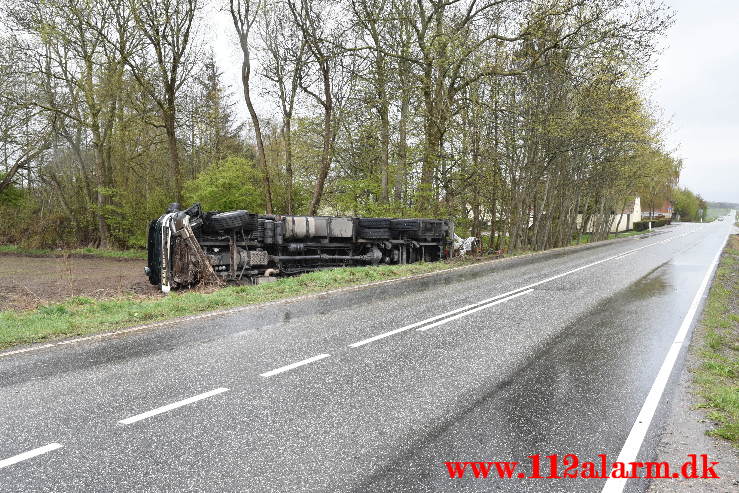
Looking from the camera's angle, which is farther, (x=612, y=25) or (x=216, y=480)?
(x=612, y=25)

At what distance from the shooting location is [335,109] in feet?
79.6

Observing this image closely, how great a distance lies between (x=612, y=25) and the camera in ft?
55.9

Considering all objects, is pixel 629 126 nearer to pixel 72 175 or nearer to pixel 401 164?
pixel 401 164

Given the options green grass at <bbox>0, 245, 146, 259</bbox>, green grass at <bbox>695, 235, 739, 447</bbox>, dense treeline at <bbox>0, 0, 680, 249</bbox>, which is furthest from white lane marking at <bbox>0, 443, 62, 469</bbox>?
green grass at <bbox>0, 245, 146, 259</bbox>

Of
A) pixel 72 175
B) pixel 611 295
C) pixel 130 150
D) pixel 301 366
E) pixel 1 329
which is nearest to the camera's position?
pixel 301 366

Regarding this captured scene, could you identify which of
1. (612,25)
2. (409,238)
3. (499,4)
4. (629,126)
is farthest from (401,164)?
(629,126)

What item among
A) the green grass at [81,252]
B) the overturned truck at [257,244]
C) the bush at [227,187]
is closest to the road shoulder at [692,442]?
the overturned truck at [257,244]

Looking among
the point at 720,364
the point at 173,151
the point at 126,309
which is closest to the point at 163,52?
the point at 173,151

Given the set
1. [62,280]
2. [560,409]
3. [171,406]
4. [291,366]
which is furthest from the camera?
[62,280]

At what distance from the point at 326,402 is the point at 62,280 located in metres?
14.5

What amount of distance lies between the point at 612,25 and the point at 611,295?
11664 mm

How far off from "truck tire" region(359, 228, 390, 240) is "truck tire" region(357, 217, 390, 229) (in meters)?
0.10

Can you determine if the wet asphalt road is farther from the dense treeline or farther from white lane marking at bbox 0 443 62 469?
the dense treeline

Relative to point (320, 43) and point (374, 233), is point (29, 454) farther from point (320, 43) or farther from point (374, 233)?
point (320, 43)
